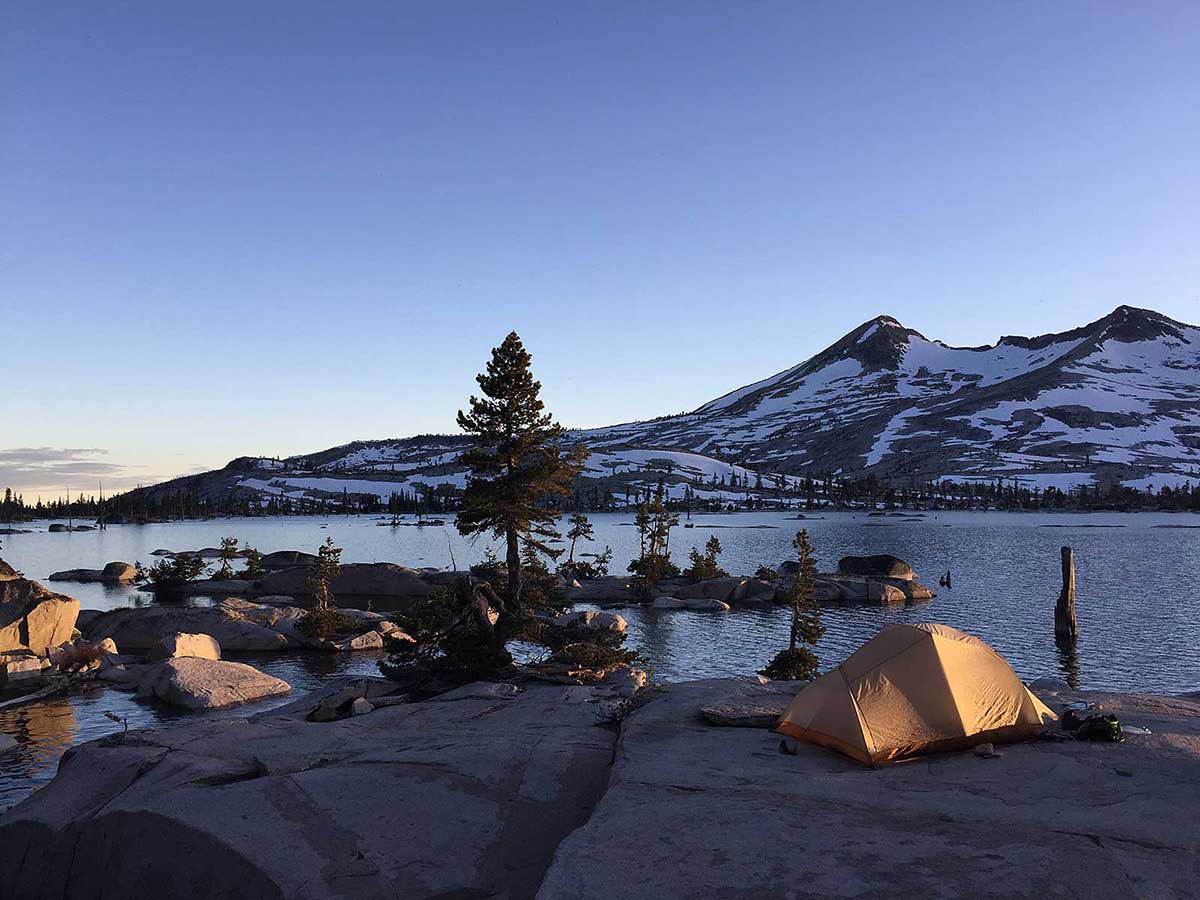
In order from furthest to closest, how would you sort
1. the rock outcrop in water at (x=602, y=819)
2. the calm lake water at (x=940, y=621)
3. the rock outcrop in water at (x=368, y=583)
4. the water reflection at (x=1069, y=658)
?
the rock outcrop in water at (x=368, y=583)
the water reflection at (x=1069, y=658)
the calm lake water at (x=940, y=621)
the rock outcrop in water at (x=602, y=819)

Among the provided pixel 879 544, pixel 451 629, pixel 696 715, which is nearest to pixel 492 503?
pixel 451 629

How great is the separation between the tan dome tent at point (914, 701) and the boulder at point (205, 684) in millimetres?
23443

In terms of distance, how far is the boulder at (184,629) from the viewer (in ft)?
144

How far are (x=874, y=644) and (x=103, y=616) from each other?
151 ft

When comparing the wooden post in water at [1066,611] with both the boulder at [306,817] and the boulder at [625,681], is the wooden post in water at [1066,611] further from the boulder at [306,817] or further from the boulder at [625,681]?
the boulder at [306,817]

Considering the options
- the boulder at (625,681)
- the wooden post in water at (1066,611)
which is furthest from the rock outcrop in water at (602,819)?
the wooden post in water at (1066,611)

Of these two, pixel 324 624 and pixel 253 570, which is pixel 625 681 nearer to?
pixel 324 624

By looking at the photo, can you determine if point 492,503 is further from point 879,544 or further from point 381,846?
point 879,544

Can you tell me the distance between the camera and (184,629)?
144 feet

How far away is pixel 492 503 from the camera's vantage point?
35000mm

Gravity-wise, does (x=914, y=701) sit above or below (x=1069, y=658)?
above

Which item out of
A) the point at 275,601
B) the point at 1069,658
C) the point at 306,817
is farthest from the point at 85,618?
the point at 1069,658

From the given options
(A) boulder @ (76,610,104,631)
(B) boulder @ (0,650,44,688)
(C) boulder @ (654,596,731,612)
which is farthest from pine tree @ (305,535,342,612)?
(C) boulder @ (654,596,731,612)

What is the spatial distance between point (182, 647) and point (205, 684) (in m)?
6.44
